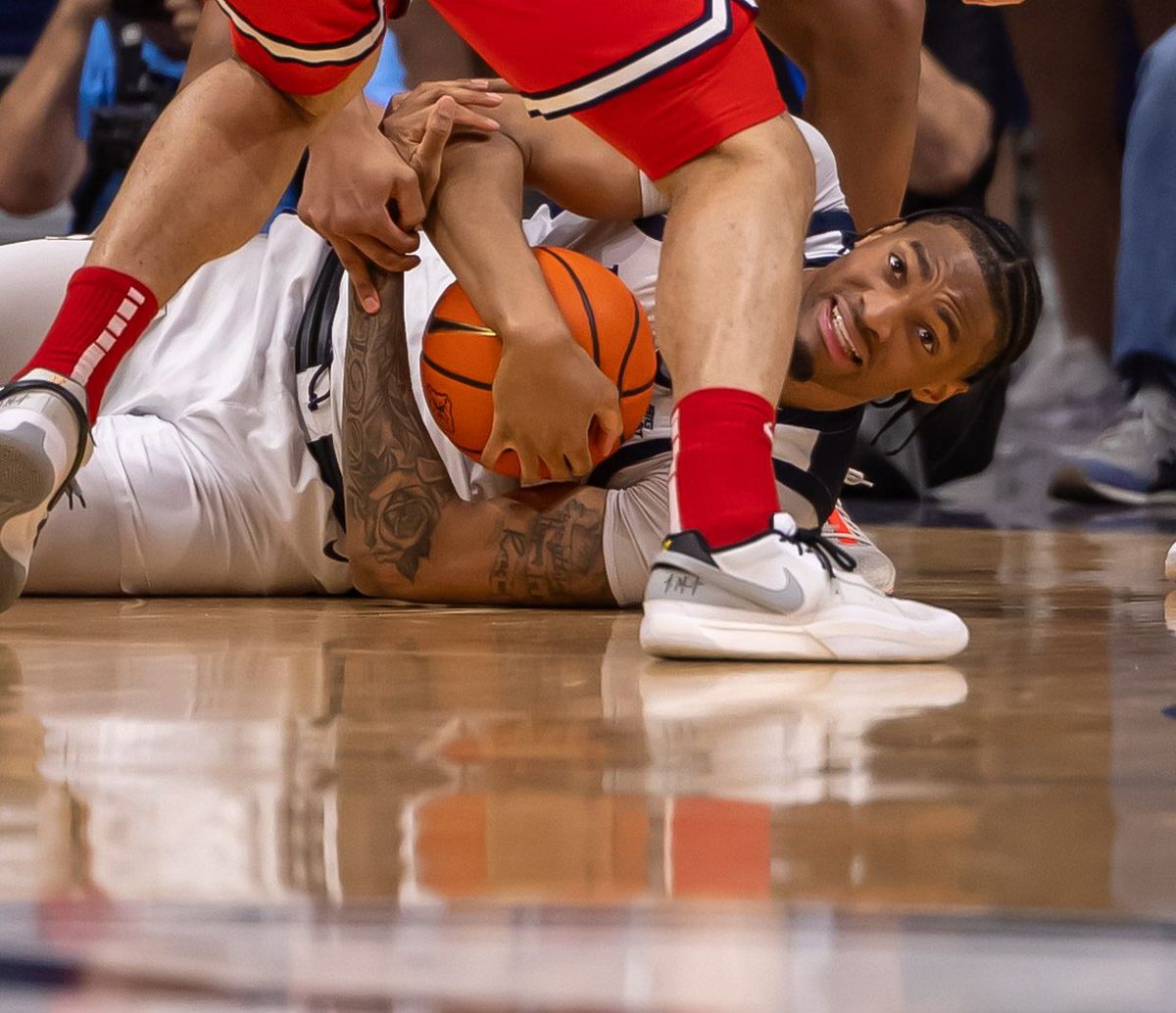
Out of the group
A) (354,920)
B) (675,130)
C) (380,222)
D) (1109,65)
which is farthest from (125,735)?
(1109,65)

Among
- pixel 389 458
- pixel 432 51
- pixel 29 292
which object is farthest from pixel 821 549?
pixel 432 51

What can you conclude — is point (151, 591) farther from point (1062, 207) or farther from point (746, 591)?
point (1062, 207)

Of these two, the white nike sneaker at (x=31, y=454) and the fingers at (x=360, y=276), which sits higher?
the fingers at (x=360, y=276)

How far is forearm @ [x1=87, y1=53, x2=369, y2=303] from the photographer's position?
2.25 meters

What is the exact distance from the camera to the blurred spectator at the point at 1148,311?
503 cm

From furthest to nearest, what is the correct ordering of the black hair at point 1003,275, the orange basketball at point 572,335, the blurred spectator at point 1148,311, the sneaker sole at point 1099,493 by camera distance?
the blurred spectator at point 1148,311 → the sneaker sole at point 1099,493 → the black hair at point 1003,275 → the orange basketball at point 572,335

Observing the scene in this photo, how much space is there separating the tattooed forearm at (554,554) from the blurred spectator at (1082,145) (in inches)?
183

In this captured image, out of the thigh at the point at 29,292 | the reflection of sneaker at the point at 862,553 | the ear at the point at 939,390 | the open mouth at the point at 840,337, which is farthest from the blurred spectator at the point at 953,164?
the thigh at the point at 29,292

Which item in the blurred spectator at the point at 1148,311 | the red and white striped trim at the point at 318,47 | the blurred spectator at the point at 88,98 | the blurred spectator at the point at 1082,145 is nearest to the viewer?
the red and white striped trim at the point at 318,47

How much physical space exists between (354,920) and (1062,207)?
6340 millimetres

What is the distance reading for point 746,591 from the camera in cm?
196

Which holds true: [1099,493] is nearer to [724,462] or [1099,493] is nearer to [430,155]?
[430,155]

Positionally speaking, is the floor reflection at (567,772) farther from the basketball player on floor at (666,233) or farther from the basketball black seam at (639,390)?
the basketball black seam at (639,390)

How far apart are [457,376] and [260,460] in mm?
470
